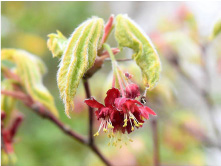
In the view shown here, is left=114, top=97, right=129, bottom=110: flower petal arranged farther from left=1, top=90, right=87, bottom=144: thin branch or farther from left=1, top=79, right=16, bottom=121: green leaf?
left=1, top=79, right=16, bottom=121: green leaf

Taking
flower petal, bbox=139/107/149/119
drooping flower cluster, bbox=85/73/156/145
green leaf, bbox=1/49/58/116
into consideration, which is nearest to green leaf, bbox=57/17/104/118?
drooping flower cluster, bbox=85/73/156/145

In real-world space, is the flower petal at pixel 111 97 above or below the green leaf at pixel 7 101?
above

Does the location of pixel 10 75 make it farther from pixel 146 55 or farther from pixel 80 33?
pixel 146 55

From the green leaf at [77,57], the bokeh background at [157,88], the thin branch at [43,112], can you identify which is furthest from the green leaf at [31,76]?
the green leaf at [77,57]

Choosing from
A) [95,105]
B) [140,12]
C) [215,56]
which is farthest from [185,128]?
[140,12]

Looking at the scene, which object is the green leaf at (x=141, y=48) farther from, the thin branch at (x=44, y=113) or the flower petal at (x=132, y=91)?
the thin branch at (x=44, y=113)
